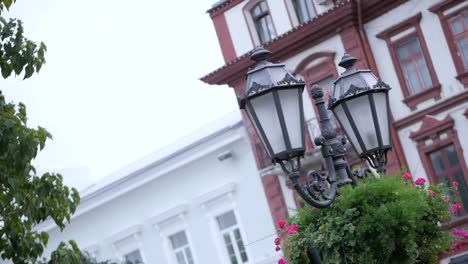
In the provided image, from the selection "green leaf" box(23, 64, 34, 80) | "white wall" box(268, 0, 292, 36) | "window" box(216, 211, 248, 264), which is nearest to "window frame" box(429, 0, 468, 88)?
"white wall" box(268, 0, 292, 36)

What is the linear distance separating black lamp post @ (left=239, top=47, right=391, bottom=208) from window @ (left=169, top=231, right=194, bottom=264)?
23.3m

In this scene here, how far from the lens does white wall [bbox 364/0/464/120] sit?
81.4ft

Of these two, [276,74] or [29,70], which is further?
[29,70]

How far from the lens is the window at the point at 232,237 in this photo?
30.2m

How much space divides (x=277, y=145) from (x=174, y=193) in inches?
954

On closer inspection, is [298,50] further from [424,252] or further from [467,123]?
[424,252]

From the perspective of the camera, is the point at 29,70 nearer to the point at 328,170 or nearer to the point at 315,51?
the point at 328,170

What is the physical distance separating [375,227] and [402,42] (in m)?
18.5

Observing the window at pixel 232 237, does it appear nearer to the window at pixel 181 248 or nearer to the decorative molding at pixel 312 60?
the window at pixel 181 248

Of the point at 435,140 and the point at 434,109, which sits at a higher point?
the point at 434,109

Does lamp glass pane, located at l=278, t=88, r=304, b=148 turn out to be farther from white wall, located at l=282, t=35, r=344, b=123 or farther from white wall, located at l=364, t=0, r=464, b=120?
white wall, located at l=282, t=35, r=344, b=123

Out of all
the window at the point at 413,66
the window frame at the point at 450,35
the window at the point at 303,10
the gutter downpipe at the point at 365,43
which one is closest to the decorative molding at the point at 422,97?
the window at the point at 413,66

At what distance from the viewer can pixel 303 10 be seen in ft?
89.7

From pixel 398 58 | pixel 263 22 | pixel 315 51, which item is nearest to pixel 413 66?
pixel 398 58
